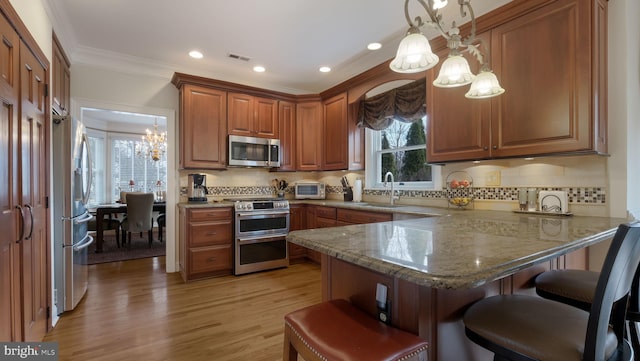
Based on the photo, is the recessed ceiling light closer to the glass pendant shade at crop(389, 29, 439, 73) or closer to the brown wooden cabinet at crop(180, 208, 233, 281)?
the brown wooden cabinet at crop(180, 208, 233, 281)

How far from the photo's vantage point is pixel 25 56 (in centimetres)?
182

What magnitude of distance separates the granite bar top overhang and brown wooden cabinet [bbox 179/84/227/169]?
2.82 meters

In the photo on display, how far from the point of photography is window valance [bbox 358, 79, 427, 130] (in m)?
3.24

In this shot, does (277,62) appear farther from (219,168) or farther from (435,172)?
(435,172)

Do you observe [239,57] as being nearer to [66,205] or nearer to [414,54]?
[66,205]

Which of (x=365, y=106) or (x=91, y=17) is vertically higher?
(x=91, y=17)

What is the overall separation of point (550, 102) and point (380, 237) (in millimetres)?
1703

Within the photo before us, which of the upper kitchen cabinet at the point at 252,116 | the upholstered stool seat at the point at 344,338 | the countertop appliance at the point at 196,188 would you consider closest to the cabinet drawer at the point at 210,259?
the countertop appliance at the point at 196,188

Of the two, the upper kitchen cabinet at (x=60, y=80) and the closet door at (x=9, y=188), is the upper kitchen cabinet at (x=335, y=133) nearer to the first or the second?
the upper kitchen cabinet at (x=60, y=80)

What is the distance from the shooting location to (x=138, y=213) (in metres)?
4.91

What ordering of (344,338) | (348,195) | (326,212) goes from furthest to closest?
(348,195), (326,212), (344,338)

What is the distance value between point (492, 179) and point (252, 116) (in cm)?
296

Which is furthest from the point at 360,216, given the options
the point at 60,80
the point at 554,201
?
the point at 60,80

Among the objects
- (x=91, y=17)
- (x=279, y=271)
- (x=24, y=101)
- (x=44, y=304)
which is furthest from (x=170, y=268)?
(x=91, y=17)
